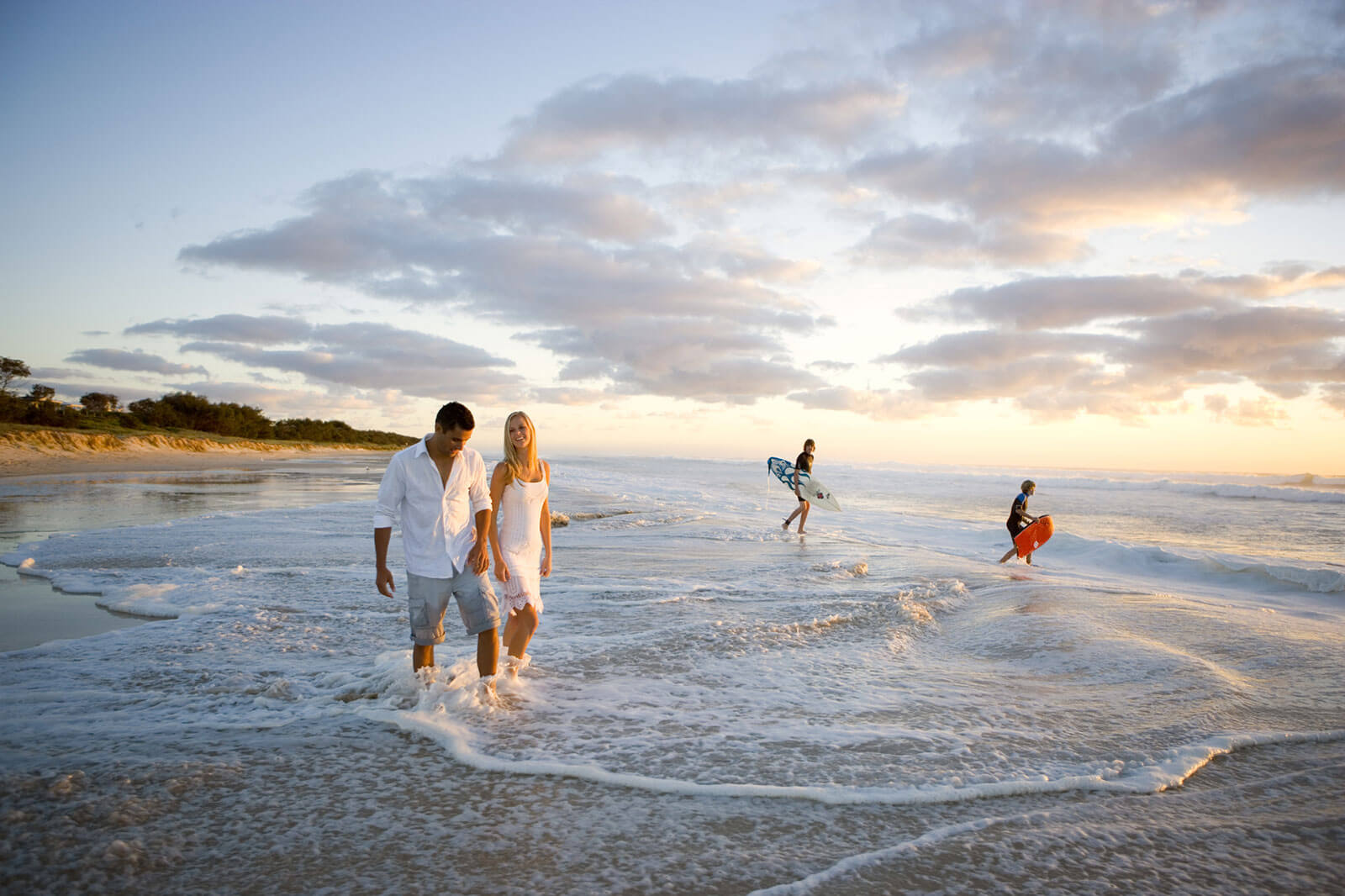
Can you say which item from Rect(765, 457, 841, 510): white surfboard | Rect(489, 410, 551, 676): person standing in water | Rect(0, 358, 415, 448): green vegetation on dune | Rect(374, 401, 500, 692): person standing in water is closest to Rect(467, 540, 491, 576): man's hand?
Rect(374, 401, 500, 692): person standing in water

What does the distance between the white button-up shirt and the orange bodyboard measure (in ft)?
37.4

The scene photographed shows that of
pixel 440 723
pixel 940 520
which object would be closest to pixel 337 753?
pixel 440 723

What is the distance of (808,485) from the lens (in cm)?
1728

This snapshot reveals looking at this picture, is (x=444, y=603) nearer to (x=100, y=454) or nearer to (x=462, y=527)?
(x=462, y=527)

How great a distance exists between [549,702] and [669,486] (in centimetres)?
2817

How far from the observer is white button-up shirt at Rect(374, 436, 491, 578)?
4.44 meters

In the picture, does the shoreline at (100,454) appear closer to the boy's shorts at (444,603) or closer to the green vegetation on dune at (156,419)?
the green vegetation on dune at (156,419)

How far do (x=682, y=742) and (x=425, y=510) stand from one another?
218cm

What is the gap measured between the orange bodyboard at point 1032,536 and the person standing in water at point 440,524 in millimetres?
11181

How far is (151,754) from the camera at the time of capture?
3873mm

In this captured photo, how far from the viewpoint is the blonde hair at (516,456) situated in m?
4.96

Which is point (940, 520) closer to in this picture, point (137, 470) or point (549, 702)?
point (549, 702)

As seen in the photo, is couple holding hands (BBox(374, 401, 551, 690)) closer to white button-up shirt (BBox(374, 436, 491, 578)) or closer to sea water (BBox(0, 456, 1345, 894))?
white button-up shirt (BBox(374, 436, 491, 578))

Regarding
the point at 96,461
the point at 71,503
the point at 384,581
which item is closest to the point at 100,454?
the point at 96,461
